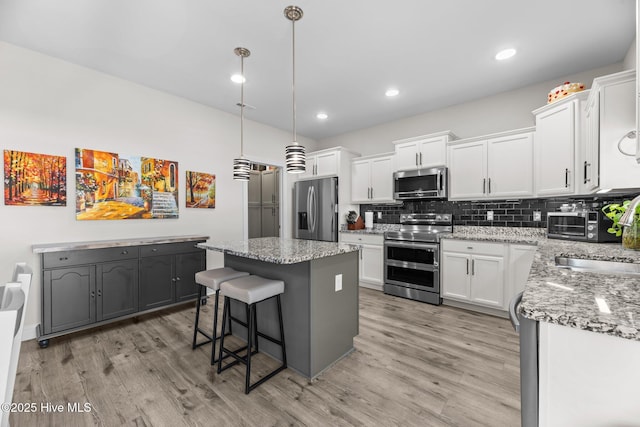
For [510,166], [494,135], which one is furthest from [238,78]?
[510,166]

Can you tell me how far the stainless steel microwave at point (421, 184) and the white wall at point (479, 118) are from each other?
0.73m

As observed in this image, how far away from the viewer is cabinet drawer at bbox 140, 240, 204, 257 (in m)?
3.07

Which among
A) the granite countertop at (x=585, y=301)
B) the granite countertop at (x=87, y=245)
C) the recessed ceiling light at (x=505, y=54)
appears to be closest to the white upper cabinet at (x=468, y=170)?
the recessed ceiling light at (x=505, y=54)

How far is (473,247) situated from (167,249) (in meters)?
3.66

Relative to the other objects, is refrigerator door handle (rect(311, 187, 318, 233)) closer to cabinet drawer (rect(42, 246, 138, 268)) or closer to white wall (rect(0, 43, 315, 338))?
white wall (rect(0, 43, 315, 338))

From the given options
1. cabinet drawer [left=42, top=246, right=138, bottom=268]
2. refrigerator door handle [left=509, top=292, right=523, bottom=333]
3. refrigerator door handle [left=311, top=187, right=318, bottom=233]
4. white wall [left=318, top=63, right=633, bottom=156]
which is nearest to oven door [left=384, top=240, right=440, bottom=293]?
refrigerator door handle [left=311, top=187, right=318, bottom=233]

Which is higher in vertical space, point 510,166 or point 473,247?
point 510,166

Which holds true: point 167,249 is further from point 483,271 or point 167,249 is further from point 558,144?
point 558,144

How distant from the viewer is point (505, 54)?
8.91ft

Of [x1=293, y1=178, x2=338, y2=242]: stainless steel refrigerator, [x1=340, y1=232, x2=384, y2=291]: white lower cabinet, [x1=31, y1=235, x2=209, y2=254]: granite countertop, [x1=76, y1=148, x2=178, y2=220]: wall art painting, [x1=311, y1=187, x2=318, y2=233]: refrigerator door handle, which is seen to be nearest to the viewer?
[x1=31, y1=235, x2=209, y2=254]: granite countertop

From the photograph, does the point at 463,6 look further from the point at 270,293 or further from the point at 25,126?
the point at 25,126

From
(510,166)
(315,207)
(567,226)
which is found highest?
(510,166)

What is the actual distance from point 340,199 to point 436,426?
352cm

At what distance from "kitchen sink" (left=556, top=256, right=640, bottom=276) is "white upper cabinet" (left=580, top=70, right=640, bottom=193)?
0.63m
